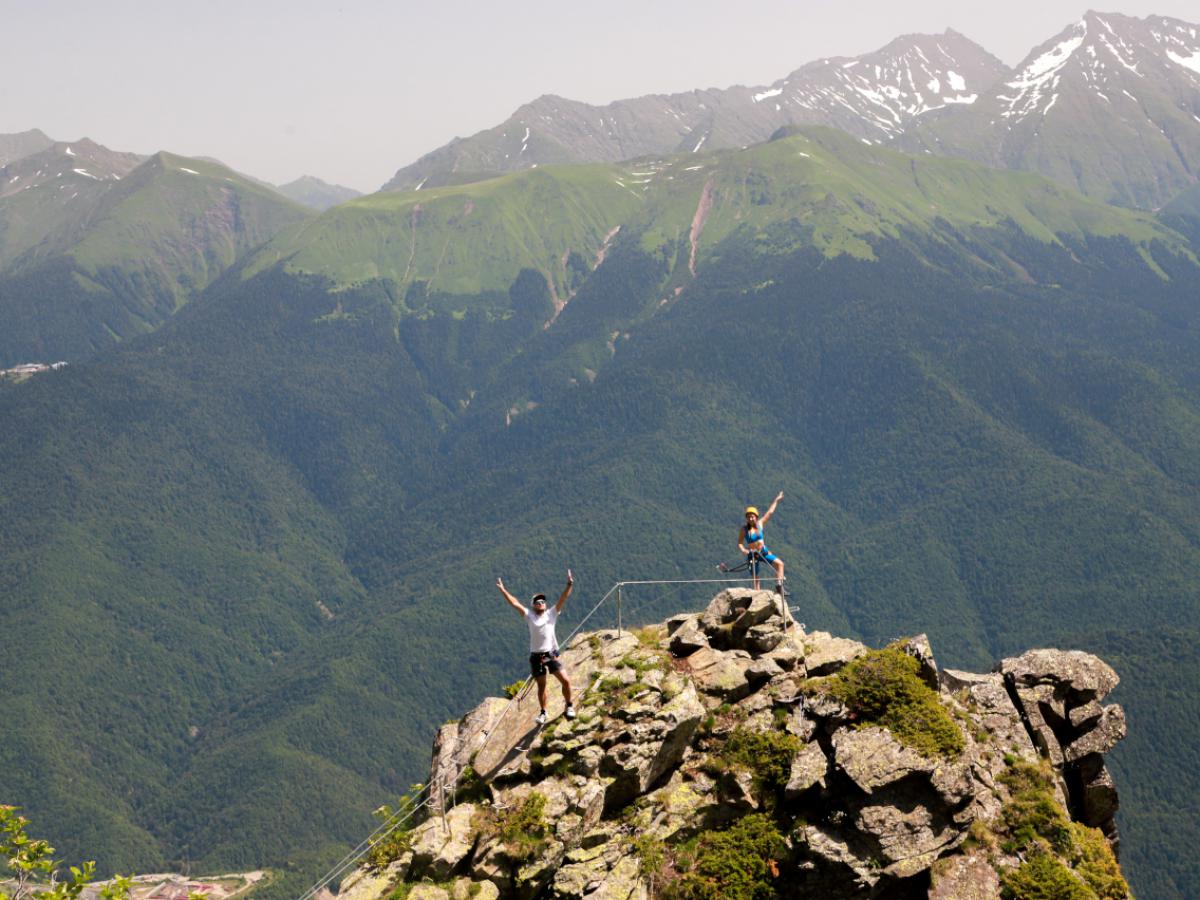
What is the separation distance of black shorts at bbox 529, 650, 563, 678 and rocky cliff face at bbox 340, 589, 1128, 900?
1.80 meters

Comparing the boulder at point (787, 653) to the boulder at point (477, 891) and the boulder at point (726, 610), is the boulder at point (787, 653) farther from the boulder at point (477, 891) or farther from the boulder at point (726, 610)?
the boulder at point (477, 891)

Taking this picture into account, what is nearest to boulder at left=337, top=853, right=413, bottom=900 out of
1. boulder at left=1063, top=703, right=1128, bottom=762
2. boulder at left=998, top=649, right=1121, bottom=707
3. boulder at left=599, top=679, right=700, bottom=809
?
boulder at left=599, top=679, right=700, bottom=809

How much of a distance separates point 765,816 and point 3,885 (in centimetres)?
2410

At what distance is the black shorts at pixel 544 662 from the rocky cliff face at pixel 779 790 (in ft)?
5.89

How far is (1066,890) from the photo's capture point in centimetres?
3127

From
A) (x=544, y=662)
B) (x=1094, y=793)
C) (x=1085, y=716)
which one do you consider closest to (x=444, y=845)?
(x=544, y=662)

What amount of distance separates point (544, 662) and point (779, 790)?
30.4ft

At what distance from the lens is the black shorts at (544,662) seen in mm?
36562

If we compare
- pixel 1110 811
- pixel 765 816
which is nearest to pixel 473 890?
pixel 765 816

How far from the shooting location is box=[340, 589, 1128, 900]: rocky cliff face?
31.9m

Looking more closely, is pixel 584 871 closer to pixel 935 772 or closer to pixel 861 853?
pixel 861 853

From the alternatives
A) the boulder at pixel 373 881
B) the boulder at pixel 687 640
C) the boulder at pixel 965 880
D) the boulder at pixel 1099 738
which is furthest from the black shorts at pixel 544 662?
the boulder at pixel 1099 738

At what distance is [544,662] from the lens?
36.8 metres

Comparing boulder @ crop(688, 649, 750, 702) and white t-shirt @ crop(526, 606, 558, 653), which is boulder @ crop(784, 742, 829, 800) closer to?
boulder @ crop(688, 649, 750, 702)
